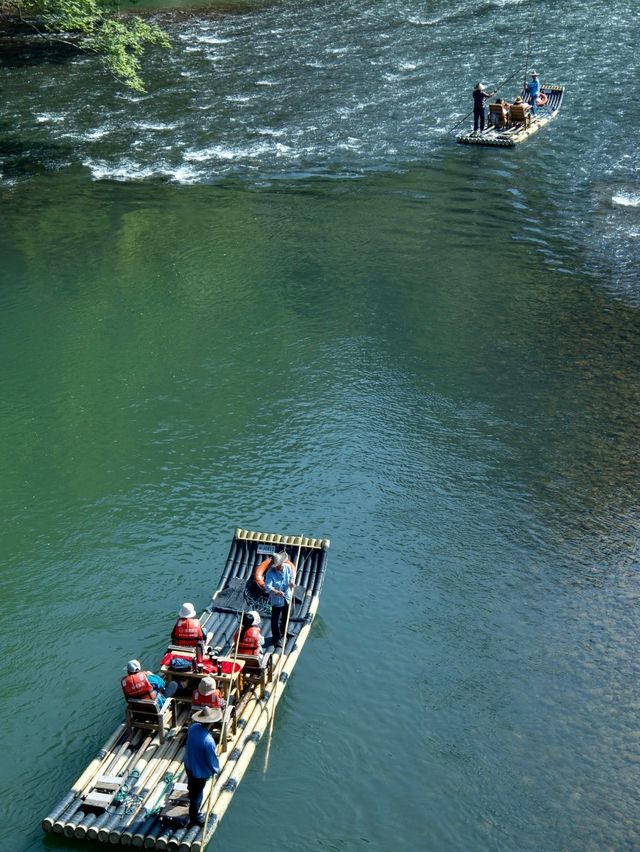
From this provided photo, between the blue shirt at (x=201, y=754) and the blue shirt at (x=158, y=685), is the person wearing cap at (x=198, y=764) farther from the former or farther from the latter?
the blue shirt at (x=158, y=685)

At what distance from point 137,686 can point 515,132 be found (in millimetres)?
38520

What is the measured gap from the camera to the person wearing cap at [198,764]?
1622 centimetres

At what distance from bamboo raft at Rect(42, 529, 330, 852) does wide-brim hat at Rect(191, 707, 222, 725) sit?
0.69m

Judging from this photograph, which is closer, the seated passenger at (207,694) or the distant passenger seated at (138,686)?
the seated passenger at (207,694)

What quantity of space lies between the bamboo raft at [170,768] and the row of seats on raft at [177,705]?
3 cm

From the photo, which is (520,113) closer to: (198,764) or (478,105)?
(478,105)

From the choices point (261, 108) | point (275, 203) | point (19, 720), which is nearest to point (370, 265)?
point (275, 203)

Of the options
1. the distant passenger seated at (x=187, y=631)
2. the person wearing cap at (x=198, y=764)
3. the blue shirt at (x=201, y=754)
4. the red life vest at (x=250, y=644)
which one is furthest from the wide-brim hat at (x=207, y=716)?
the distant passenger seated at (x=187, y=631)

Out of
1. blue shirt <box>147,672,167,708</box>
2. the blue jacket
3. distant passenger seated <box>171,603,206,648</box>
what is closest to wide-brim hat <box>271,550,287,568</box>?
distant passenger seated <box>171,603,206,648</box>

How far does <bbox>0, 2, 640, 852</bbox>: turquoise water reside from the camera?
64.0ft

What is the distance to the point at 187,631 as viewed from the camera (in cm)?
1983

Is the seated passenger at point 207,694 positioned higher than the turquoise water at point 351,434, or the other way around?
the seated passenger at point 207,694

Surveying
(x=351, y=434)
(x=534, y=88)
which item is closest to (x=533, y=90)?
(x=534, y=88)

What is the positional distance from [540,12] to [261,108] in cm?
2154
